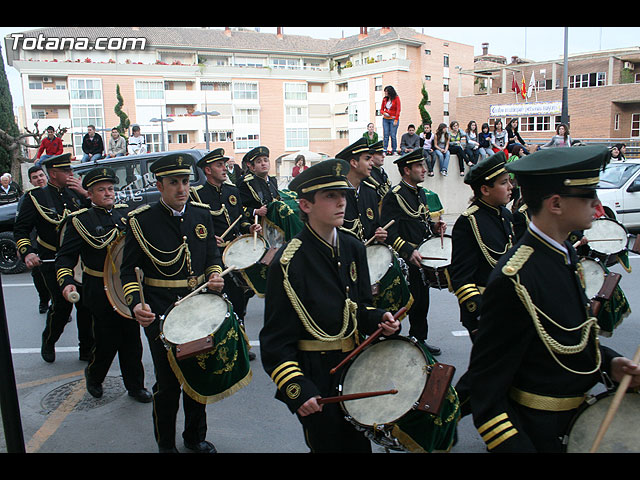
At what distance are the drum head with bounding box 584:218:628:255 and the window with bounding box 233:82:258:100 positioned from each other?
59.8 m

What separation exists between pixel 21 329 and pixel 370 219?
5.18 metres

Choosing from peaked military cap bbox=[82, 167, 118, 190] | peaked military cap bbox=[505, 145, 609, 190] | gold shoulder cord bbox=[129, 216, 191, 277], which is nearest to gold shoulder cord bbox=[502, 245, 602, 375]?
peaked military cap bbox=[505, 145, 609, 190]

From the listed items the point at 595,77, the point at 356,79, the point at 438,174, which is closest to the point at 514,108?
the point at 595,77

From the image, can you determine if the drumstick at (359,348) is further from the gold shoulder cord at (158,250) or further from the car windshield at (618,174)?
the car windshield at (618,174)

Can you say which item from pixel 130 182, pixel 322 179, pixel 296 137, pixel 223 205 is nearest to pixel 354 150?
pixel 223 205

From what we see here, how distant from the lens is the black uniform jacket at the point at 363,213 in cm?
625

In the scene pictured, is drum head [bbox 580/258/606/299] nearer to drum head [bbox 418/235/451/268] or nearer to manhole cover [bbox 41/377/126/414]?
drum head [bbox 418/235/451/268]

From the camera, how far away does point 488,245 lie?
14.3ft

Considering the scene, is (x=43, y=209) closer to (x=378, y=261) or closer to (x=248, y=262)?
(x=248, y=262)

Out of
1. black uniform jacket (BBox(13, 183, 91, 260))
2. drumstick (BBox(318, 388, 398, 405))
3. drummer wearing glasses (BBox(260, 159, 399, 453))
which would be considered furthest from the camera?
black uniform jacket (BBox(13, 183, 91, 260))

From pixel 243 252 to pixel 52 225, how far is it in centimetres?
225

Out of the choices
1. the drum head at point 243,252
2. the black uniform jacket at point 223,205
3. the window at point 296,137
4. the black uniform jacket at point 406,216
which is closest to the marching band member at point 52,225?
the black uniform jacket at point 223,205

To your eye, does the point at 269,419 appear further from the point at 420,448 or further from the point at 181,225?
the point at 420,448

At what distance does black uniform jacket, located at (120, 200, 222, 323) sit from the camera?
4359 millimetres
